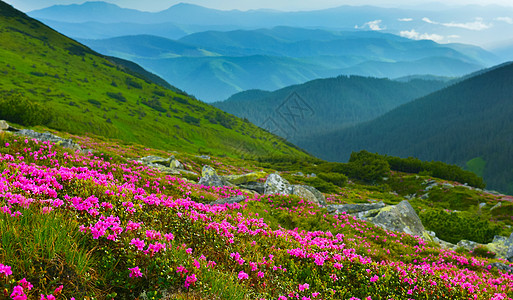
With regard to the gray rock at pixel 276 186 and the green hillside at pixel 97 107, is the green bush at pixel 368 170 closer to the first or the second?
the gray rock at pixel 276 186

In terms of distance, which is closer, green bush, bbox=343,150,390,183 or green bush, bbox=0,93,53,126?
green bush, bbox=0,93,53,126

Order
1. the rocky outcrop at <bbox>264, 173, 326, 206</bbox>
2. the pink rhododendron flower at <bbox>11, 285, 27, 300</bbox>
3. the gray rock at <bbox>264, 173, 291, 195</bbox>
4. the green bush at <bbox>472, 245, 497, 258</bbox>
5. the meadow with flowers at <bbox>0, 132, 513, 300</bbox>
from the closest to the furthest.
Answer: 1. the pink rhododendron flower at <bbox>11, 285, 27, 300</bbox>
2. the meadow with flowers at <bbox>0, 132, 513, 300</bbox>
3. the green bush at <bbox>472, 245, 497, 258</bbox>
4. the rocky outcrop at <bbox>264, 173, 326, 206</bbox>
5. the gray rock at <bbox>264, 173, 291, 195</bbox>

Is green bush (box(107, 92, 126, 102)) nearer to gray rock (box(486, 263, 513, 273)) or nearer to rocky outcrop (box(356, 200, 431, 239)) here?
rocky outcrop (box(356, 200, 431, 239))

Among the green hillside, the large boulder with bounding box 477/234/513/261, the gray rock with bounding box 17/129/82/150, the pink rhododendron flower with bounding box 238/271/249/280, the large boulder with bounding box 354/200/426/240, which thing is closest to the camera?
the pink rhododendron flower with bounding box 238/271/249/280

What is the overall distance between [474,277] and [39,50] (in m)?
263

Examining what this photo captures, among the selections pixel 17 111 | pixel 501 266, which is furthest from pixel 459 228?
pixel 17 111

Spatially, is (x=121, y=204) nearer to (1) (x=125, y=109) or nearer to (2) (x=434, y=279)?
(2) (x=434, y=279)

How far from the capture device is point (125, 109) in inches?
6324

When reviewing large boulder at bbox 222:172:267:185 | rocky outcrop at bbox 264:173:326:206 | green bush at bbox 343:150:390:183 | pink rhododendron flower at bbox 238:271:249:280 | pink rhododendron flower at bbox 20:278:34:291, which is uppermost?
pink rhododendron flower at bbox 20:278:34:291

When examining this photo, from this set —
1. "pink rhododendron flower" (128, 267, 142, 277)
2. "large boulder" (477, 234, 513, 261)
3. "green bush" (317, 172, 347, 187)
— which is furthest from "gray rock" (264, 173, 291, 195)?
"green bush" (317, 172, 347, 187)

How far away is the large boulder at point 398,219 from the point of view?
58.1ft

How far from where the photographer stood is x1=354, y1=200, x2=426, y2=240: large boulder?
17703 mm

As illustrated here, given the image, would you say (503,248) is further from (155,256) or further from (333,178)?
(333,178)

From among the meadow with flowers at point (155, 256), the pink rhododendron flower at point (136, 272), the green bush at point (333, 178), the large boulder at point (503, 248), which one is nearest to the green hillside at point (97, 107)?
the green bush at point (333, 178)
